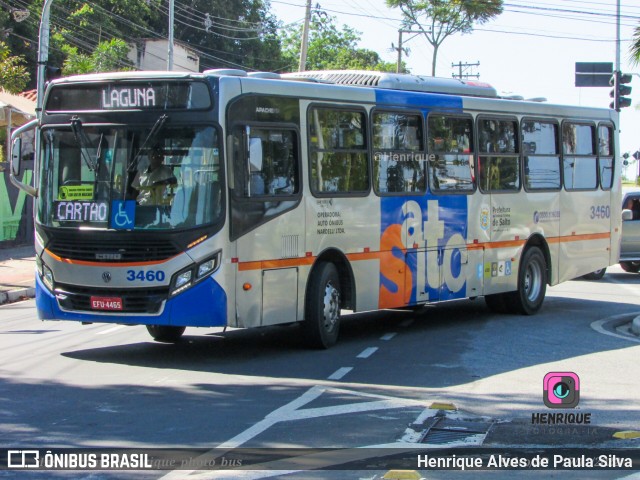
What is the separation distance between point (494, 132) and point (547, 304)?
417 cm

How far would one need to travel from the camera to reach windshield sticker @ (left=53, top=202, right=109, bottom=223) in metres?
10.5

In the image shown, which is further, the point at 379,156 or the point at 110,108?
the point at 379,156

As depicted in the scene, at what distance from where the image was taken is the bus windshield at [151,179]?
10.4 m

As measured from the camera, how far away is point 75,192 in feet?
35.4

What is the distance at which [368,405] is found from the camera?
343 inches

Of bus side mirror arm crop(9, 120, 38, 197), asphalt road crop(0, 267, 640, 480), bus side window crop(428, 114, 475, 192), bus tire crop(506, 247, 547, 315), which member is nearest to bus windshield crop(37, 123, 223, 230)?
bus side mirror arm crop(9, 120, 38, 197)

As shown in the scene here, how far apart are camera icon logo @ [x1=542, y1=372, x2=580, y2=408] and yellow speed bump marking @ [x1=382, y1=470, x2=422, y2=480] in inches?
114

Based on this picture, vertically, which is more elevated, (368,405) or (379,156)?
(379,156)

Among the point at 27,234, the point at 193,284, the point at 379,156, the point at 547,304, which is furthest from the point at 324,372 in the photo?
the point at 27,234

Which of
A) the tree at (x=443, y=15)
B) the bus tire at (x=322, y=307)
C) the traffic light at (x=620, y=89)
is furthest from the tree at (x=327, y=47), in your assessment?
the bus tire at (x=322, y=307)

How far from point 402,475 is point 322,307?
5485 millimetres

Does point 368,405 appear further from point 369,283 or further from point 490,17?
point 490,17

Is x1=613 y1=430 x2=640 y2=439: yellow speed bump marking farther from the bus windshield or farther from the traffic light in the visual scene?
the traffic light

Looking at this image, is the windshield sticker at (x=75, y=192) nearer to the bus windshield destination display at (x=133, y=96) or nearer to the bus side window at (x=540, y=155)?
the bus windshield destination display at (x=133, y=96)
